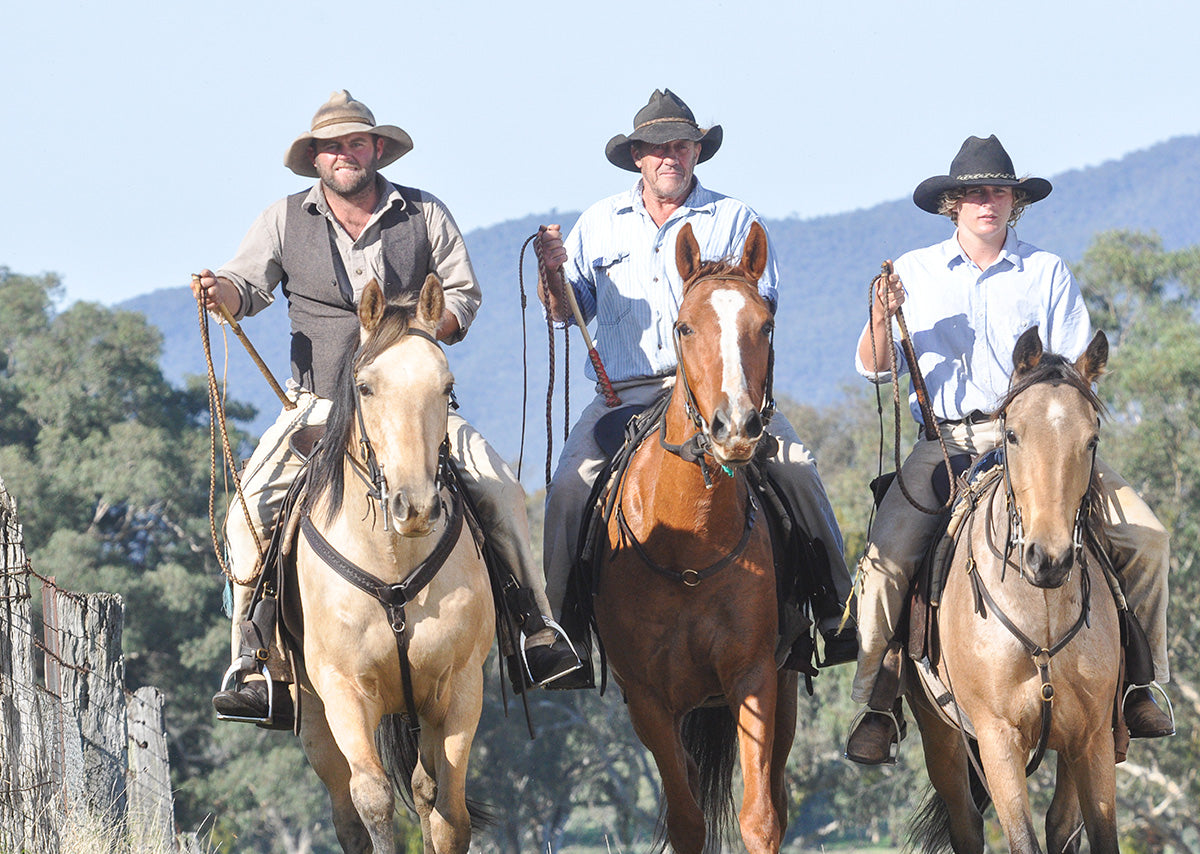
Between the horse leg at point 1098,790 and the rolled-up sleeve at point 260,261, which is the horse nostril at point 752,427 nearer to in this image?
the horse leg at point 1098,790

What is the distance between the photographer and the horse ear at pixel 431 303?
6.90 meters

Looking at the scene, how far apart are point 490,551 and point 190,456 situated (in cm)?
3362

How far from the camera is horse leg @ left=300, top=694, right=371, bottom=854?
312 inches

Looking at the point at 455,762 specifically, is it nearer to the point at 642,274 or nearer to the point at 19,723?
the point at 19,723

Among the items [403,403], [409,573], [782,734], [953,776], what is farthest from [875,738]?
[403,403]

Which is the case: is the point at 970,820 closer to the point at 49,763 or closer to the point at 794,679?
the point at 794,679

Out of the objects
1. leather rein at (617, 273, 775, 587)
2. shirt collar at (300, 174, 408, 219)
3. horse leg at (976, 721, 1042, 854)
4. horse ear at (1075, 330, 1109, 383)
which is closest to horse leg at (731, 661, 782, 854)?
leather rein at (617, 273, 775, 587)

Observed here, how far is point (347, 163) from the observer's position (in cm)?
818

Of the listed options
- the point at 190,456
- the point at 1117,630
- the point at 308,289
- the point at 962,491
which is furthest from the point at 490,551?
the point at 190,456

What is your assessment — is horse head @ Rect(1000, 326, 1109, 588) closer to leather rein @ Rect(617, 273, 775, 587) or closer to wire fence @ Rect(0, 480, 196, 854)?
leather rein @ Rect(617, 273, 775, 587)

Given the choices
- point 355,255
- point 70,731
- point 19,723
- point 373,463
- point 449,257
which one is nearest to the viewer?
point 373,463

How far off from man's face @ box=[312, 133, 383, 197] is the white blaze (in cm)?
218

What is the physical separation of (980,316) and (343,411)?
12.5ft

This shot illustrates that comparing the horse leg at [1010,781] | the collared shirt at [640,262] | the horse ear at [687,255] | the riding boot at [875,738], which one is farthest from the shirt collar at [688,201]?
the horse leg at [1010,781]
